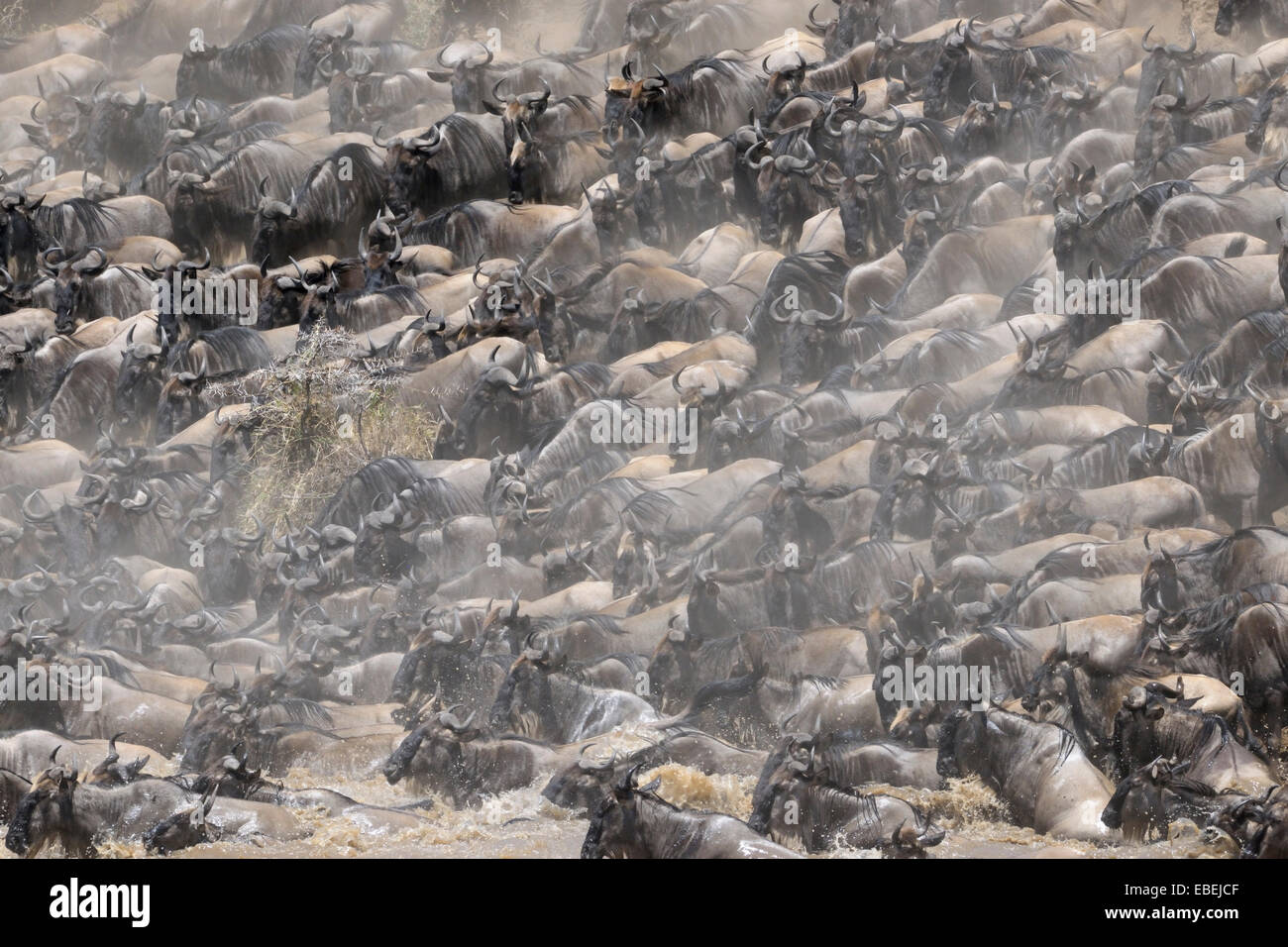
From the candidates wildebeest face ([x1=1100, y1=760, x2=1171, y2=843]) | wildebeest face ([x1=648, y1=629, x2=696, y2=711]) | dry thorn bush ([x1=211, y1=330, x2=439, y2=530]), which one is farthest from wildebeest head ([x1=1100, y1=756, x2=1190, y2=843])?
dry thorn bush ([x1=211, y1=330, x2=439, y2=530])

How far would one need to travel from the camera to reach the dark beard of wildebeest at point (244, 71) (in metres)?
35.8

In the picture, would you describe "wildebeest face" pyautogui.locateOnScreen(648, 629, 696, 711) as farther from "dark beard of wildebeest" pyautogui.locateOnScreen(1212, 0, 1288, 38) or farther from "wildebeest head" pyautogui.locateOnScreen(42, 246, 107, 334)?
"dark beard of wildebeest" pyautogui.locateOnScreen(1212, 0, 1288, 38)

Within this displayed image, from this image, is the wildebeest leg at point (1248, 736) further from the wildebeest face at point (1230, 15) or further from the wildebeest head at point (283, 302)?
the wildebeest face at point (1230, 15)

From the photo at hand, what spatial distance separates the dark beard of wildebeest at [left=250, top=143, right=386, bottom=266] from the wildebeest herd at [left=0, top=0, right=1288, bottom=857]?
71 mm

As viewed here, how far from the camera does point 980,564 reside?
1579 cm

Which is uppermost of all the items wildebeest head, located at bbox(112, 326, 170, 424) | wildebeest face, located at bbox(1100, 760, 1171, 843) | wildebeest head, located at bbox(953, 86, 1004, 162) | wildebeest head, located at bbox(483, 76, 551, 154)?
wildebeest head, located at bbox(483, 76, 551, 154)

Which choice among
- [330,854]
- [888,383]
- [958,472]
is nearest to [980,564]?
[958,472]

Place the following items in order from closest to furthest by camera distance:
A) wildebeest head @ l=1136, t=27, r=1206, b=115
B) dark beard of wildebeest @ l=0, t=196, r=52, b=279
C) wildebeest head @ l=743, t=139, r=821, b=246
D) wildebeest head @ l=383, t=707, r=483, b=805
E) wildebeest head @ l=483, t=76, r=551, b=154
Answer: wildebeest head @ l=383, t=707, r=483, b=805, wildebeest head @ l=1136, t=27, r=1206, b=115, wildebeest head @ l=743, t=139, r=821, b=246, wildebeest head @ l=483, t=76, r=551, b=154, dark beard of wildebeest @ l=0, t=196, r=52, b=279

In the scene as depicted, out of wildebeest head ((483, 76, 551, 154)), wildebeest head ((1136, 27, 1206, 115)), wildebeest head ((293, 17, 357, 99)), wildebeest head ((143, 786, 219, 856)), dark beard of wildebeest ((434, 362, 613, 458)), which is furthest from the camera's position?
wildebeest head ((293, 17, 357, 99))

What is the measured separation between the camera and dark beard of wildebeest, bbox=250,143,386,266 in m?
27.1

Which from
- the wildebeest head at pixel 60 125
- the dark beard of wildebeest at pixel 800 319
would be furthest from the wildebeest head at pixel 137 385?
the wildebeest head at pixel 60 125

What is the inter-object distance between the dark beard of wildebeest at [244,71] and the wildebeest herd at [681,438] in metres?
0.84

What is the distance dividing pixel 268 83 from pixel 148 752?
23397mm

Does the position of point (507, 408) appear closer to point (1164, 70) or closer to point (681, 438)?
point (681, 438)
